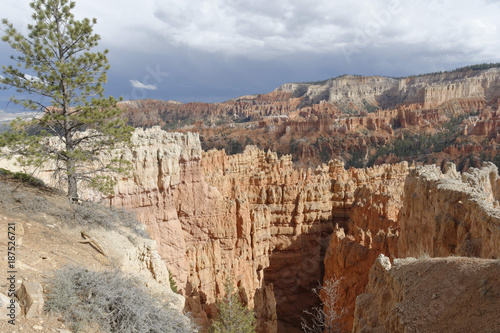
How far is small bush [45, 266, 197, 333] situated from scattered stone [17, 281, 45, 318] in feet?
0.45

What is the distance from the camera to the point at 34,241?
6.22 m

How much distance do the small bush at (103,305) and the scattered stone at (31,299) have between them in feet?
0.45

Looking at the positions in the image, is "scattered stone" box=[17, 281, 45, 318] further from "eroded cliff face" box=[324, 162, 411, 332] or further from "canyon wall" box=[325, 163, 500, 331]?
"eroded cliff face" box=[324, 162, 411, 332]

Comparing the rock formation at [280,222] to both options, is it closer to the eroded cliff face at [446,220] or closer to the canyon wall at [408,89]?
the eroded cliff face at [446,220]

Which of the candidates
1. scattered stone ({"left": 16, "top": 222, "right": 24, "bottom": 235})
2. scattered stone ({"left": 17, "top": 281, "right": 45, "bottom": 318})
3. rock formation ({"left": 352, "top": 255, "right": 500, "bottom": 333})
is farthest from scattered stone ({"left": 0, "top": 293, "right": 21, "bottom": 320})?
rock formation ({"left": 352, "top": 255, "right": 500, "bottom": 333})

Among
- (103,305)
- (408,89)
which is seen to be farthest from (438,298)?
(408,89)

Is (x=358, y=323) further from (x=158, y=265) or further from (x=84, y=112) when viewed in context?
(x=84, y=112)

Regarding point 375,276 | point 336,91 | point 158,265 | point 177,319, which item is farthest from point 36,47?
point 336,91

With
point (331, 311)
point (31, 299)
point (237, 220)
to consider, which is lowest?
point (331, 311)

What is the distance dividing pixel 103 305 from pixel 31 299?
101 cm

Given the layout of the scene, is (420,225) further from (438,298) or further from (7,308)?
(7,308)

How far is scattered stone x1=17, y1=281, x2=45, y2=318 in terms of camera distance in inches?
164

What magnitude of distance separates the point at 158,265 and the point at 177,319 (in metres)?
A: 3.31

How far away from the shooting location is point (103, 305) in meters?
4.91
